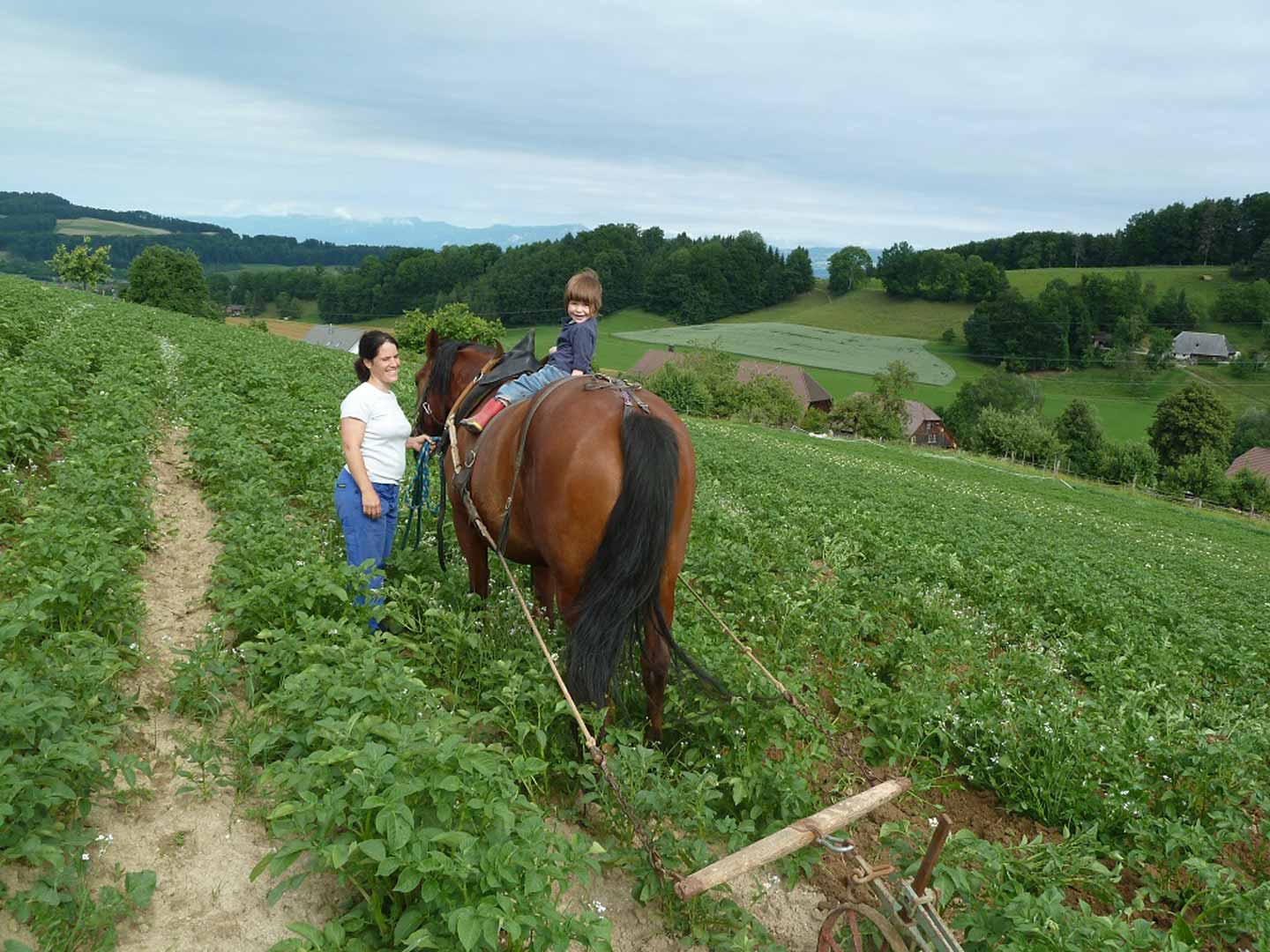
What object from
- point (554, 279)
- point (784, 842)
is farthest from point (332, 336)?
point (784, 842)

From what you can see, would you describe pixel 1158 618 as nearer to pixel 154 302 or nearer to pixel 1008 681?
pixel 1008 681

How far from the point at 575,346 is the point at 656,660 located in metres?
2.53

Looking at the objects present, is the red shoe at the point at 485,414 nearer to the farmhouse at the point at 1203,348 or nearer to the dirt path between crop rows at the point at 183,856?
the dirt path between crop rows at the point at 183,856

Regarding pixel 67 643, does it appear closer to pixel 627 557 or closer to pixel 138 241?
pixel 627 557

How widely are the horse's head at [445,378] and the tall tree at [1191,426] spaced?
235 feet

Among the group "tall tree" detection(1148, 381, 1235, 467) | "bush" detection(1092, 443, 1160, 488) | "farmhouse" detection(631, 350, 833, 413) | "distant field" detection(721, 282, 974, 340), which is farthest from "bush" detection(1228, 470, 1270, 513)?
"distant field" detection(721, 282, 974, 340)

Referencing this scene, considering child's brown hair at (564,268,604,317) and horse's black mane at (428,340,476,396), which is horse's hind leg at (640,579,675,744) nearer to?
child's brown hair at (564,268,604,317)

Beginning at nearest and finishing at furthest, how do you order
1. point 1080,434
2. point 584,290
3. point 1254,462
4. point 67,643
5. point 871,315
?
point 67,643, point 584,290, point 1254,462, point 1080,434, point 871,315

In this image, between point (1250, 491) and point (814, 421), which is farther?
point (814, 421)

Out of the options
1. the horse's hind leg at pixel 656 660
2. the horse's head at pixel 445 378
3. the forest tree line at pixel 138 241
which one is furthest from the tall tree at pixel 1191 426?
the forest tree line at pixel 138 241

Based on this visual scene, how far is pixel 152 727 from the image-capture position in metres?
3.88

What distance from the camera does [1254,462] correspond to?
59.6m

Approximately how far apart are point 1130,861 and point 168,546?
7.52 meters

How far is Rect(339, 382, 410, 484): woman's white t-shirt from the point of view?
5.18 m
